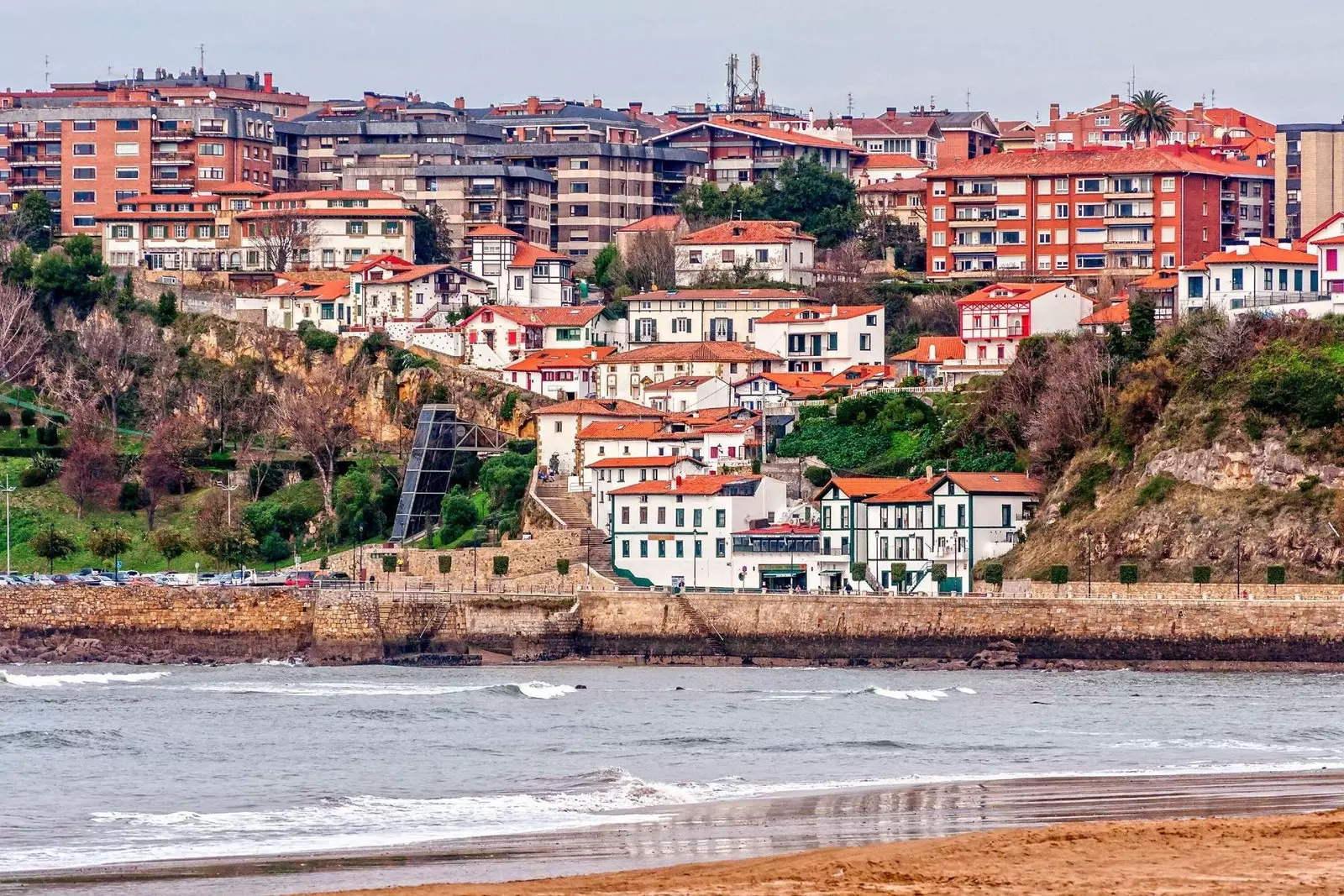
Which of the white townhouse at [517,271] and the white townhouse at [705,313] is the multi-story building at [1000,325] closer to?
the white townhouse at [705,313]

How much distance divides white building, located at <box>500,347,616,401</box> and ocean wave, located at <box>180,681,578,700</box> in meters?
30.8

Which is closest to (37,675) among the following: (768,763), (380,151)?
(768,763)

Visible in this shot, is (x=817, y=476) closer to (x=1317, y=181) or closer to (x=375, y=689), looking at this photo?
(x=375, y=689)

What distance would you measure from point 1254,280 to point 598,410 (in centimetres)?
2292

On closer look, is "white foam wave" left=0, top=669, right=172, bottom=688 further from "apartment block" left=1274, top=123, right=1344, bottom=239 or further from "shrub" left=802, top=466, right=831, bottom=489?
"apartment block" left=1274, top=123, right=1344, bottom=239

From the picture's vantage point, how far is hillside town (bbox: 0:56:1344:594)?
83.3m

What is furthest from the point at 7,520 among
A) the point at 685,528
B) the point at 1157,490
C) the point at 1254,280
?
the point at 1254,280

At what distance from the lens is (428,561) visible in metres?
83.2

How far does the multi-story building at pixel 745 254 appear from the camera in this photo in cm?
10925

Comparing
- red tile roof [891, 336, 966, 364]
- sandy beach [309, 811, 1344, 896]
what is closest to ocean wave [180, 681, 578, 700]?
red tile roof [891, 336, 966, 364]

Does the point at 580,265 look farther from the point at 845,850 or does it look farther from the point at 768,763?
the point at 845,850

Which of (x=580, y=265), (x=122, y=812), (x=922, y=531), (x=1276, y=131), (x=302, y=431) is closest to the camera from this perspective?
(x=122, y=812)

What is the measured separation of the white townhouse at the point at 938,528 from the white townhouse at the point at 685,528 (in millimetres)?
4355

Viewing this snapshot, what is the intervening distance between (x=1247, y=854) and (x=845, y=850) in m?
5.22
